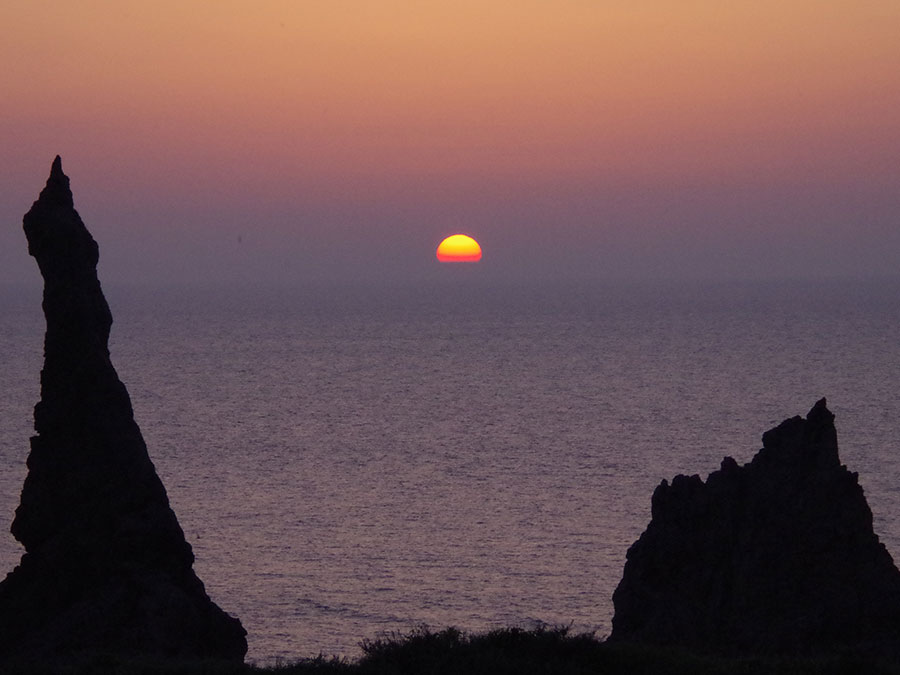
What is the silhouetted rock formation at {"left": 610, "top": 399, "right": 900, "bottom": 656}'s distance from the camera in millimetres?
29547

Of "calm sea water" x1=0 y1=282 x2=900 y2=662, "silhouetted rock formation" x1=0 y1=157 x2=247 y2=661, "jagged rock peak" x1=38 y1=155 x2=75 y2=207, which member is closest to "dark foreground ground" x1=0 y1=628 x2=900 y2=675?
"silhouetted rock formation" x1=0 y1=157 x2=247 y2=661

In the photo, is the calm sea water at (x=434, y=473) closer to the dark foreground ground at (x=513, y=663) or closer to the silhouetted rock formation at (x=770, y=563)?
the silhouetted rock formation at (x=770, y=563)

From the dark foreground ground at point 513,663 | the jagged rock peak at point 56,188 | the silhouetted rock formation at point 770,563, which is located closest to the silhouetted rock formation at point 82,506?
the jagged rock peak at point 56,188

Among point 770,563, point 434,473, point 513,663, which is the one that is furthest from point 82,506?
point 434,473

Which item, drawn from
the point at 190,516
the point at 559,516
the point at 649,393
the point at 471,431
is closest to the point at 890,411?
the point at 649,393

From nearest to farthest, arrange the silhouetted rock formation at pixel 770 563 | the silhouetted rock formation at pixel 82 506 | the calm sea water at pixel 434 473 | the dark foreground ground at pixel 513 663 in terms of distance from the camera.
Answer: the dark foreground ground at pixel 513 663 → the silhouetted rock formation at pixel 770 563 → the silhouetted rock formation at pixel 82 506 → the calm sea water at pixel 434 473

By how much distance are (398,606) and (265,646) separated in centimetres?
915

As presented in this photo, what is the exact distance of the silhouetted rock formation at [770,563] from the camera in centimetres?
2955

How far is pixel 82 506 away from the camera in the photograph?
34.8m

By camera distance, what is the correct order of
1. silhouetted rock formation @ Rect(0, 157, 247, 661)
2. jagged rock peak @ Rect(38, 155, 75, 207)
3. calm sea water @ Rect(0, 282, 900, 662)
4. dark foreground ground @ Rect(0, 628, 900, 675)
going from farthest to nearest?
calm sea water @ Rect(0, 282, 900, 662) → jagged rock peak @ Rect(38, 155, 75, 207) → silhouetted rock formation @ Rect(0, 157, 247, 661) → dark foreground ground @ Rect(0, 628, 900, 675)

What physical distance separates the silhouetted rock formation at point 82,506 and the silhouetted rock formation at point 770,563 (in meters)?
12.8

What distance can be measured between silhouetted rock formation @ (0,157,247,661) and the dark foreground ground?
389 inches

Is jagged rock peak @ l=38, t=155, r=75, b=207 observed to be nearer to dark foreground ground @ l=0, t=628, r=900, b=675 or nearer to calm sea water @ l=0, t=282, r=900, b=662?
dark foreground ground @ l=0, t=628, r=900, b=675

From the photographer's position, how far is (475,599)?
2404 inches
